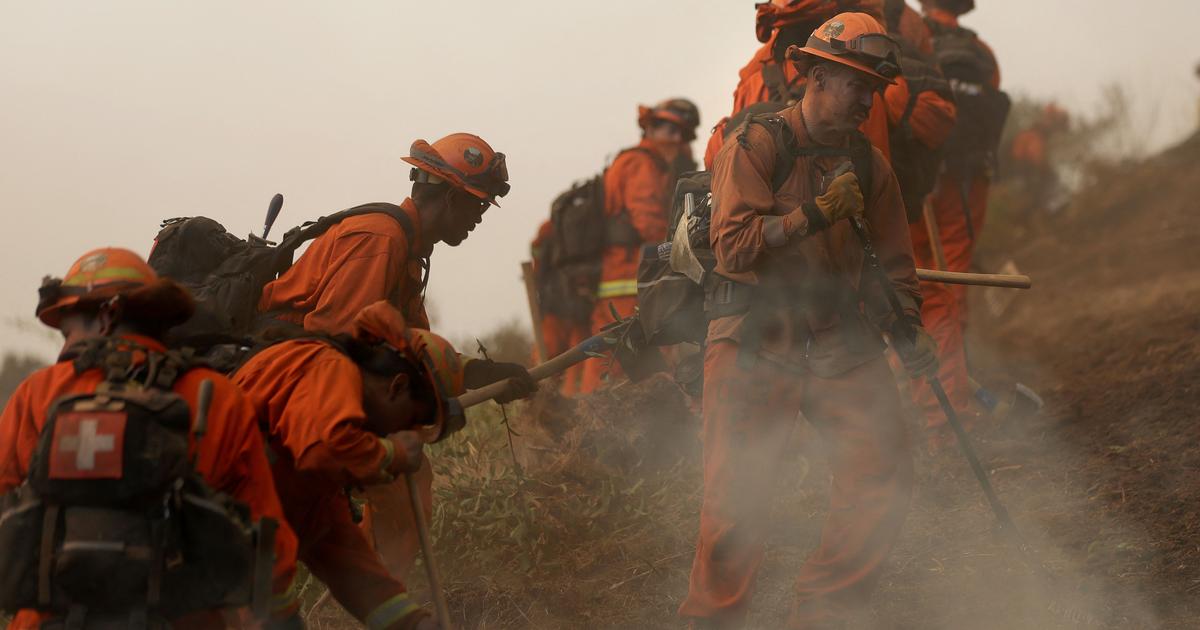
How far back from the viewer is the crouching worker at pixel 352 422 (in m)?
3.68

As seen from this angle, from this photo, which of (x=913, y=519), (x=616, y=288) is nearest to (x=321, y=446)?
(x=913, y=519)

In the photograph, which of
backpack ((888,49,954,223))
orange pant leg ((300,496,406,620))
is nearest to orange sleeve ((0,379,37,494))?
orange pant leg ((300,496,406,620))

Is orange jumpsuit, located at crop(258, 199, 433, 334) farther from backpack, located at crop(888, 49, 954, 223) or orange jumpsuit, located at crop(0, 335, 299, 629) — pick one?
backpack, located at crop(888, 49, 954, 223)

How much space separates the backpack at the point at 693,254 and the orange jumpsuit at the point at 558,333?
4.75 m

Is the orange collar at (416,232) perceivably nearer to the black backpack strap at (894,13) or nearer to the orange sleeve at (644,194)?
the black backpack strap at (894,13)

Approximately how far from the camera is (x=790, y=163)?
484 cm

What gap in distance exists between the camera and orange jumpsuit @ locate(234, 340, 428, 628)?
144 inches

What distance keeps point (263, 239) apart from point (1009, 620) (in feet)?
10.8

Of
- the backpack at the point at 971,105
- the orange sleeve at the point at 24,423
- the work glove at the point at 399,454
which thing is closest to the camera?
the orange sleeve at the point at 24,423

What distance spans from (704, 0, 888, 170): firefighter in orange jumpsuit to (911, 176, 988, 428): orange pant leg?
1.32 metres

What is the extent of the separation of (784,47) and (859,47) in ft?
4.40

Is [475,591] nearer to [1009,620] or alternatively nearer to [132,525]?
[1009,620]

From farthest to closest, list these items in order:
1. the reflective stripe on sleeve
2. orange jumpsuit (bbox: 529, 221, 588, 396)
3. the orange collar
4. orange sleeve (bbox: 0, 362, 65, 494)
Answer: orange jumpsuit (bbox: 529, 221, 588, 396)
the reflective stripe on sleeve
the orange collar
orange sleeve (bbox: 0, 362, 65, 494)

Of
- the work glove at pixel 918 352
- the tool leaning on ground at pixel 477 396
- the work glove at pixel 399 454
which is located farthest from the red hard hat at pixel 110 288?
the work glove at pixel 918 352
